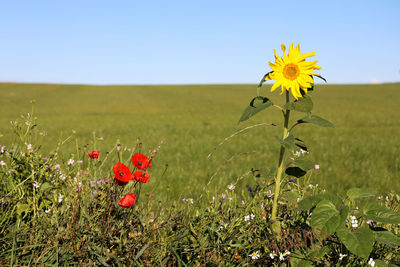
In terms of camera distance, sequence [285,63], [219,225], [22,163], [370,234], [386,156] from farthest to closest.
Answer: [386,156] → [22,163] → [219,225] → [285,63] → [370,234]

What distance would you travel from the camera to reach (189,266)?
2.17m

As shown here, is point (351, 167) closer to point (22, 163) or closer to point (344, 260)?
point (344, 260)

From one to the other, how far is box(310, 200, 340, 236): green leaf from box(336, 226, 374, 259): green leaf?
0.24ft

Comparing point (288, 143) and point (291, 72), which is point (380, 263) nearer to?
point (288, 143)

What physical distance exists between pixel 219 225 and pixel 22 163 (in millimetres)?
1802

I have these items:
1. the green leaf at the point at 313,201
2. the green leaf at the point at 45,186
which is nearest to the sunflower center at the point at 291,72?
the green leaf at the point at 313,201

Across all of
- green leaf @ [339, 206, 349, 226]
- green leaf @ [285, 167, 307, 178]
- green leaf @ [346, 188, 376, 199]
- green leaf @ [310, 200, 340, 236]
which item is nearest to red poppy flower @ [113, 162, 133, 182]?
green leaf @ [285, 167, 307, 178]

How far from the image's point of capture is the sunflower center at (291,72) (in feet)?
6.93

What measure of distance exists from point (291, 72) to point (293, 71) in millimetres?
14

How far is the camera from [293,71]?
2.12 m

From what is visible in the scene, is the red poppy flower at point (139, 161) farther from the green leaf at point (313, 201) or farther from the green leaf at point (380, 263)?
the green leaf at point (380, 263)

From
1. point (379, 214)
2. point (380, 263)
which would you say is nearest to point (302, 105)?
point (379, 214)

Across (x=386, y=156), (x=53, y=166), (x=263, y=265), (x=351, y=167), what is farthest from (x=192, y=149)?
(x=263, y=265)

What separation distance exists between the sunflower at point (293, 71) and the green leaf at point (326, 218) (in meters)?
0.68
